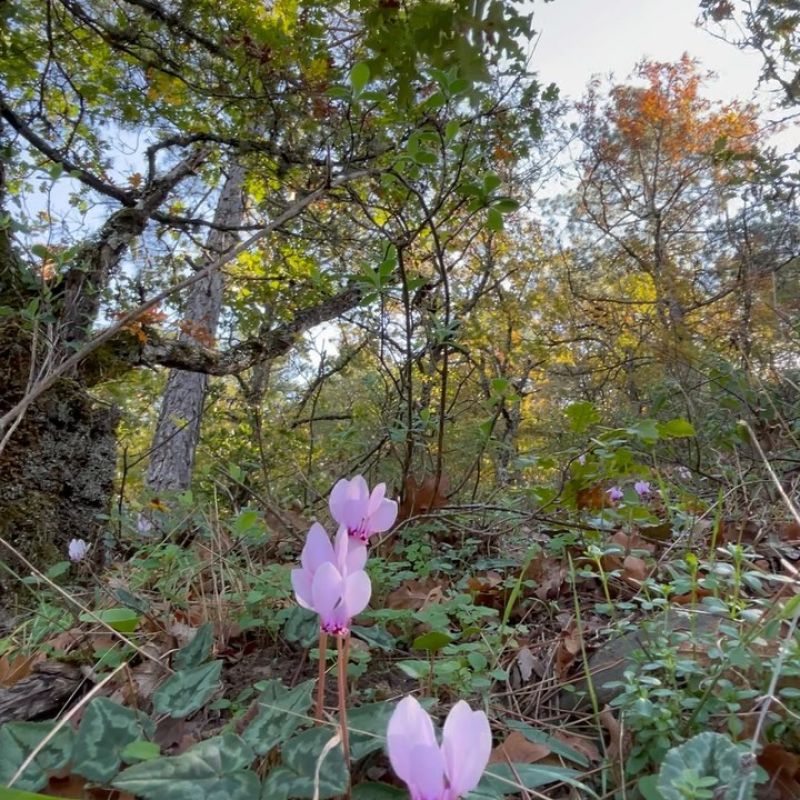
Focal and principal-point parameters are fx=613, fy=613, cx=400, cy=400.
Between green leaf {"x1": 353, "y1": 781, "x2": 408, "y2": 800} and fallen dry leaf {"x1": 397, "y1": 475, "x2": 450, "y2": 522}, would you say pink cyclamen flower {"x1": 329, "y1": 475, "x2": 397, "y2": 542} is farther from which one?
fallen dry leaf {"x1": 397, "y1": 475, "x2": 450, "y2": 522}

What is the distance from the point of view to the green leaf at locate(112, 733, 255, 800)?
0.65 metres

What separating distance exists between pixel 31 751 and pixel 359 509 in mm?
519

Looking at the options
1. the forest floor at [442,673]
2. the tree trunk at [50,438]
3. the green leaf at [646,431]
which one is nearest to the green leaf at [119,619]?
the forest floor at [442,673]

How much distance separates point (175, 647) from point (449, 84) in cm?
157

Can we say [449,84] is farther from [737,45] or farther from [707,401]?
[737,45]

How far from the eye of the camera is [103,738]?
2.61ft

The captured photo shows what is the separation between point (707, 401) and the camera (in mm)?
3816

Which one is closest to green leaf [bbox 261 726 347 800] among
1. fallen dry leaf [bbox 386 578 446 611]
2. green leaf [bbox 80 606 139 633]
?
green leaf [bbox 80 606 139 633]

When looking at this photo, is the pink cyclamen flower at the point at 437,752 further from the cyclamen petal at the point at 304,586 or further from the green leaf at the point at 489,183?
the green leaf at the point at 489,183

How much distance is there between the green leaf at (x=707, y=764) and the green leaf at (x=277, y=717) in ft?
1.40

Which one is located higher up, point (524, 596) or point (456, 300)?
point (456, 300)

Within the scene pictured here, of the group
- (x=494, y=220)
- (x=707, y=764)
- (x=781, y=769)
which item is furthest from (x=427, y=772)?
(x=494, y=220)

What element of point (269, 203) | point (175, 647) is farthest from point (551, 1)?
point (269, 203)

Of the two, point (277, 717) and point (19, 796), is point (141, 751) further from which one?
point (19, 796)
